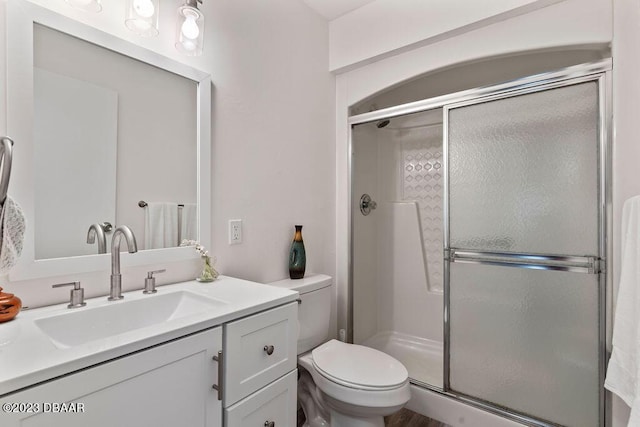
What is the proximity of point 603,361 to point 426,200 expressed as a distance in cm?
158

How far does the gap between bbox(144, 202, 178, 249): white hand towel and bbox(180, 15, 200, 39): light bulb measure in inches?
27.5

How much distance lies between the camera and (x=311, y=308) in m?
1.76

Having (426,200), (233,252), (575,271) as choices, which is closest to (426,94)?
(426,200)

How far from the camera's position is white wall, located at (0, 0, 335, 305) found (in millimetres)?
1357

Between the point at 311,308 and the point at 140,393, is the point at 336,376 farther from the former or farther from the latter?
the point at 140,393

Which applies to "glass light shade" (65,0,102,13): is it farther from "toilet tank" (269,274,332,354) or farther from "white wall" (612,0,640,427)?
"white wall" (612,0,640,427)

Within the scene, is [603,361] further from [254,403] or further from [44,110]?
[44,110]

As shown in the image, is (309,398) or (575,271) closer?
(575,271)

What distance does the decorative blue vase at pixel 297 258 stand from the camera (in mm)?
1835

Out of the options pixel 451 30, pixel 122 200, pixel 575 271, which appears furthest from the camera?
pixel 451 30

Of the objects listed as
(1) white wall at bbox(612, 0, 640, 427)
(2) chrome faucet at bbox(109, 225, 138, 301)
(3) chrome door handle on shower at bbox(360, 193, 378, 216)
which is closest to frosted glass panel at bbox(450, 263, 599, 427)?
(1) white wall at bbox(612, 0, 640, 427)

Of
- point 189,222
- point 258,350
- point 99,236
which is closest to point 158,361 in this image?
point 258,350

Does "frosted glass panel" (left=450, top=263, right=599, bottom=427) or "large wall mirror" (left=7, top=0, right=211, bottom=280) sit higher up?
"large wall mirror" (left=7, top=0, right=211, bottom=280)

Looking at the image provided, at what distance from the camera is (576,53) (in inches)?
69.6
